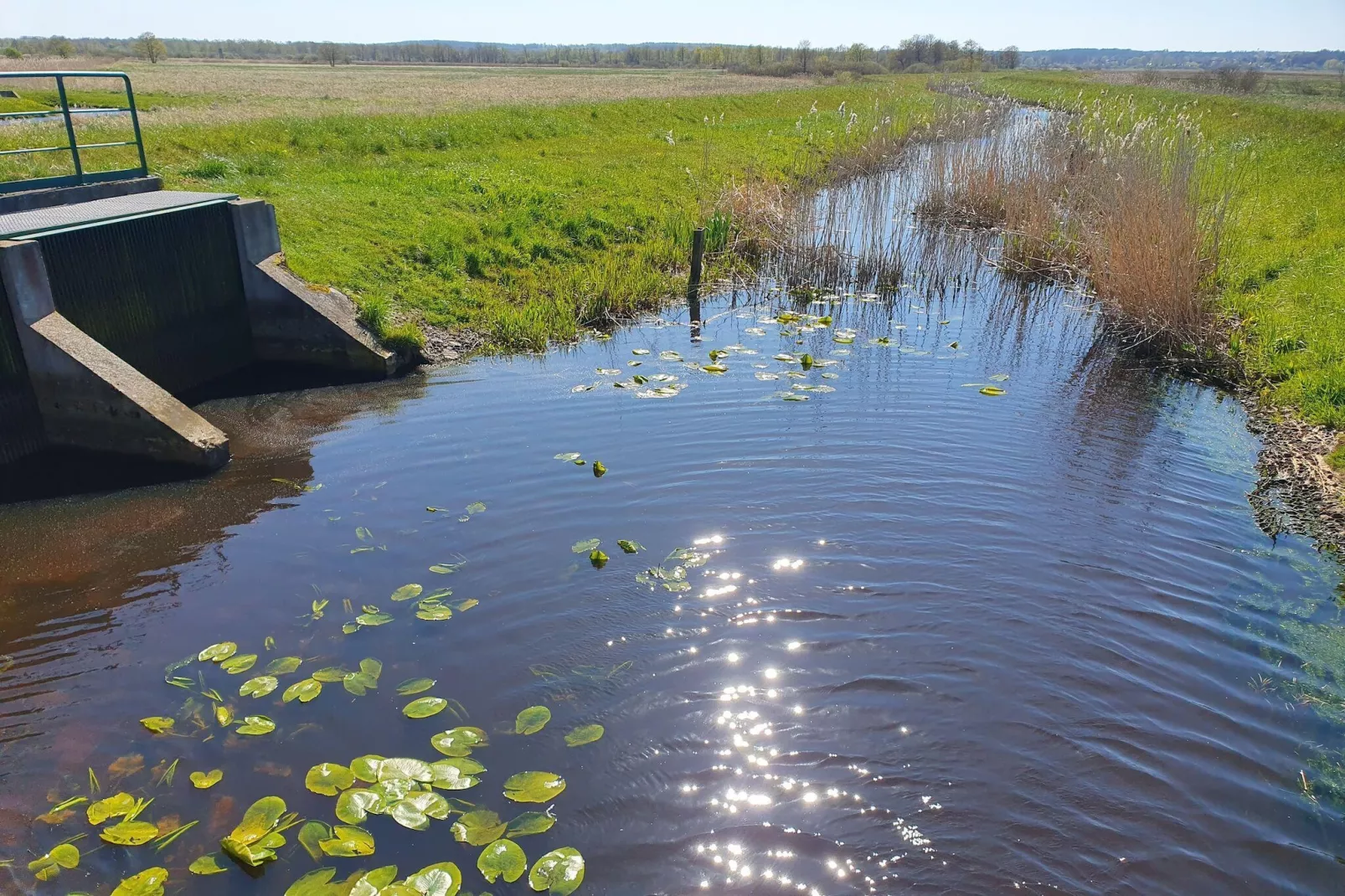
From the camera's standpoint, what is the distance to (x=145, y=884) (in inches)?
135

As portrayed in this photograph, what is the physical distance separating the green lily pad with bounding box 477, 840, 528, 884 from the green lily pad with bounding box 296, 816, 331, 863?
0.69 metres

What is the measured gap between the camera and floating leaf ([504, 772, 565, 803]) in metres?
3.86

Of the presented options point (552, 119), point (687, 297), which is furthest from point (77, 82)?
point (687, 297)

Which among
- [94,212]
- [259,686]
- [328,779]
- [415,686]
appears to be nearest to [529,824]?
[328,779]

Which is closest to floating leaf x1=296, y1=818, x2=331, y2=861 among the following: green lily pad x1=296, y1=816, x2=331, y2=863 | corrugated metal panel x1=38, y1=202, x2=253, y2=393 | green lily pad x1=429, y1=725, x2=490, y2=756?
green lily pad x1=296, y1=816, x2=331, y2=863

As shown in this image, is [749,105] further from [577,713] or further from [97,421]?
[577,713]

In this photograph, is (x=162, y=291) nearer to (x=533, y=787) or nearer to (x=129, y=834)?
(x=129, y=834)

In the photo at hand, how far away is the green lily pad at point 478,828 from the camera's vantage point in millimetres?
3656

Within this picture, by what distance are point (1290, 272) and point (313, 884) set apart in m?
13.3

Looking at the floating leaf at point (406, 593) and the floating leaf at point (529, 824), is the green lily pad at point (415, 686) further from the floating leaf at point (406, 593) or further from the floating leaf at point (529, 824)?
the floating leaf at point (529, 824)

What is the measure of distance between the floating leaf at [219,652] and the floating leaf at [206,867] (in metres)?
1.45

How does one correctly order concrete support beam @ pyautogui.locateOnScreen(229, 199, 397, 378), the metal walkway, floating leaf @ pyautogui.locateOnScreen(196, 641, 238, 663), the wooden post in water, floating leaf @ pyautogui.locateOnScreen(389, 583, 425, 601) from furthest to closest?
the wooden post in water, concrete support beam @ pyautogui.locateOnScreen(229, 199, 397, 378), the metal walkway, floating leaf @ pyautogui.locateOnScreen(389, 583, 425, 601), floating leaf @ pyautogui.locateOnScreen(196, 641, 238, 663)

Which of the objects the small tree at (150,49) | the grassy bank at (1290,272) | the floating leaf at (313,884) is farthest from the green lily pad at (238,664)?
the small tree at (150,49)

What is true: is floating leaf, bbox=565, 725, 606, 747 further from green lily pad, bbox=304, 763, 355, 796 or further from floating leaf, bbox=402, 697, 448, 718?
green lily pad, bbox=304, 763, 355, 796
